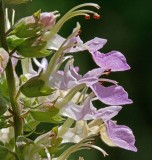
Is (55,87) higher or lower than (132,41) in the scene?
higher

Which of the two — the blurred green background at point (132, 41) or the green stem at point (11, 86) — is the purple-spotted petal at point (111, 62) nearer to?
the green stem at point (11, 86)

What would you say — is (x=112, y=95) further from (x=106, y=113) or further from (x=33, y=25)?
(x=33, y=25)

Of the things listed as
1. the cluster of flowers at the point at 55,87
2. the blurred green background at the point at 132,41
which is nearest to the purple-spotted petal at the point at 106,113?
the cluster of flowers at the point at 55,87

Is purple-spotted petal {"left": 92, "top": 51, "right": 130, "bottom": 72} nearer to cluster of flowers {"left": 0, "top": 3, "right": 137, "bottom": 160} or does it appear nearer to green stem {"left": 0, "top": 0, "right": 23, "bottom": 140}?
cluster of flowers {"left": 0, "top": 3, "right": 137, "bottom": 160}

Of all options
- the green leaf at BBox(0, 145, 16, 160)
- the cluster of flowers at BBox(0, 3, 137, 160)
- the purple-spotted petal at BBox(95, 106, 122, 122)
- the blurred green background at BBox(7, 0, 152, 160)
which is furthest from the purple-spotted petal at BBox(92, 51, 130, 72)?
the blurred green background at BBox(7, 0, 152, 160)

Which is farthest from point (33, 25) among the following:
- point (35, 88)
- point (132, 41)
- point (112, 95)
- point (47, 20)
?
point (132, 41)

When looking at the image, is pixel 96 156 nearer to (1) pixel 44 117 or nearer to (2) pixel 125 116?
(2) pixel 125 116

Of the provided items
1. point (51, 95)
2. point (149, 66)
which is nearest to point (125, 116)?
point (149, 66)
